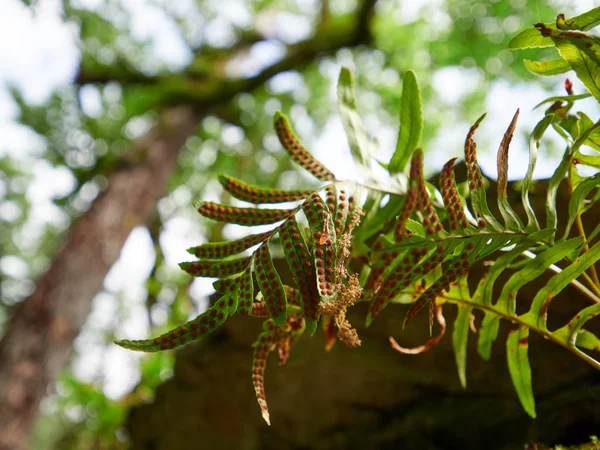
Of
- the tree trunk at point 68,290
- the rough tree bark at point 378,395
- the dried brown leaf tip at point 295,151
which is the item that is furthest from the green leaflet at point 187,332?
the tree trunk at point 68,290

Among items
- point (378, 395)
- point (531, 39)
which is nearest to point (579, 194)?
point (531, 39)

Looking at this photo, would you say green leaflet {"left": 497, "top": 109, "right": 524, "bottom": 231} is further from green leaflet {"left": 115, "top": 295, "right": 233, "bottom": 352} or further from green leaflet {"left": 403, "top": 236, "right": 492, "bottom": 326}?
green leaflet {"left": 115, "top": 295, "right": 233, "bottom": 352}

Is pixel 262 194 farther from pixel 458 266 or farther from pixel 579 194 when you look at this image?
pixel 579 194

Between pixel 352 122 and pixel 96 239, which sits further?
pixel 96 239

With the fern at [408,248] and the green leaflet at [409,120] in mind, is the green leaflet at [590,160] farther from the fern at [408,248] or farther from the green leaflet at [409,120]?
the green leaflet at [409,120]

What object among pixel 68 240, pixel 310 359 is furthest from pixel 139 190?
pixel 310 359
